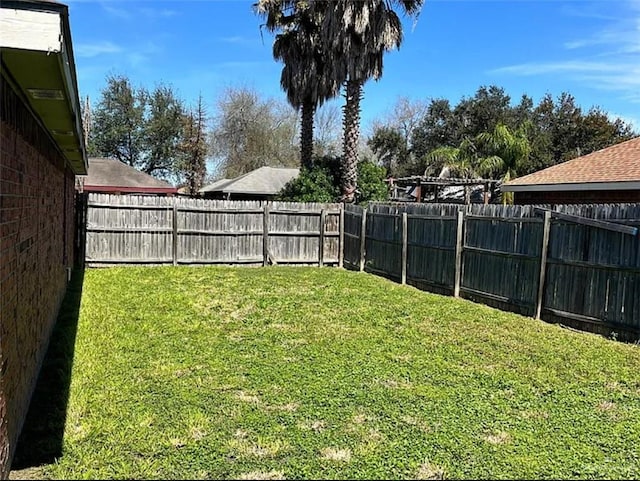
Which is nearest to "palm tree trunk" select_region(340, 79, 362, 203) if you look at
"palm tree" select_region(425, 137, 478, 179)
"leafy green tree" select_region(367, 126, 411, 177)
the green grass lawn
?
the green grass lawn

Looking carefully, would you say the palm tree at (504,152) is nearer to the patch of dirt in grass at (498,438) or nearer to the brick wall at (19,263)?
the patch of dirt in grass at (498,438)

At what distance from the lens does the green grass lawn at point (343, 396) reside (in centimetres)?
315

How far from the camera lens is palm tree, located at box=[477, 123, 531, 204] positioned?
24.2 metres

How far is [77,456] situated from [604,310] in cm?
612

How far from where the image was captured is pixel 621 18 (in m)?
9.20

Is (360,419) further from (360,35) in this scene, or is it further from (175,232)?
(360,35)

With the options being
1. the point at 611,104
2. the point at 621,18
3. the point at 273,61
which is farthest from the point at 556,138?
the point at 621,18

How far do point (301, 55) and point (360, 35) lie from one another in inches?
134

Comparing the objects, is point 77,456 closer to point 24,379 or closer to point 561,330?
point 24,379

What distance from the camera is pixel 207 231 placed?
13141 millimetres

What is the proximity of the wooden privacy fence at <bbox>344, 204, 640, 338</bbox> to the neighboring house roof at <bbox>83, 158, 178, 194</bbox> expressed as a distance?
13.2 metres

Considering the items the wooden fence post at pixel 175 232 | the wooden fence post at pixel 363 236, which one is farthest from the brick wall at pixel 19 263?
the wooden fence post at pixel 363 236

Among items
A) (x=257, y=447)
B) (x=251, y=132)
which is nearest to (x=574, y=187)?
(x=257, y=447)

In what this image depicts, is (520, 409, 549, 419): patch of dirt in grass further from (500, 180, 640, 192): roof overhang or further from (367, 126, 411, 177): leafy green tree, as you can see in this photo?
(367, 126, 411, 177): leafy green tree
